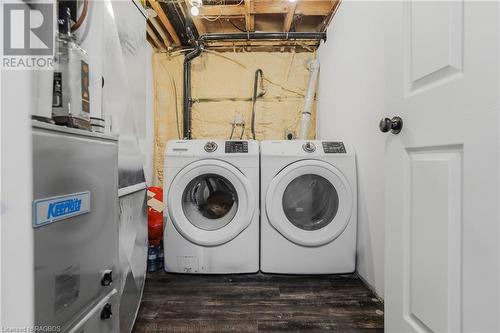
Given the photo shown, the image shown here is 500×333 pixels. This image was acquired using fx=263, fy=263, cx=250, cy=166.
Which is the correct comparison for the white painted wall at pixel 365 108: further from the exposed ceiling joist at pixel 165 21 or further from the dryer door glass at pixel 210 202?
the exposed ceiling joist at pixel 165 21

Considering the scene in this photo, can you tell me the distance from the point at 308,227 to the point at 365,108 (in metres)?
0.84

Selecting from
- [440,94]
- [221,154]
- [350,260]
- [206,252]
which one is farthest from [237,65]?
[440,94]

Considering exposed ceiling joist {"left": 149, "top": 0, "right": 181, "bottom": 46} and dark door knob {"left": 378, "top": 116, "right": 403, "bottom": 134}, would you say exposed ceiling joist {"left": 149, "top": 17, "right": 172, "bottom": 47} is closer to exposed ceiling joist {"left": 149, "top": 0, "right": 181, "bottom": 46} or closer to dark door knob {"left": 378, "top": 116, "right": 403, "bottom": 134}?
exposed ceiling joist {"left": 149, "top": 0, "right": 181, "bottom": 46}

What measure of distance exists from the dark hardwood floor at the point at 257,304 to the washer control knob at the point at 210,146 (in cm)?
83

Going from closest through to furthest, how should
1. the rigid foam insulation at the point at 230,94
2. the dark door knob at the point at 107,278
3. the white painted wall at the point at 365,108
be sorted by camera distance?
1. the dark door knob at the point at 107,278
2. the white painted wall at the point at 365,108
3. the rigid foam insulation at the point at 230,94

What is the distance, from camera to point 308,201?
6.03ft

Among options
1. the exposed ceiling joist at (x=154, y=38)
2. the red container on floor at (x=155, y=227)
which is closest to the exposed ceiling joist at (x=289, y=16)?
the exposed ceiling joist at (x=154, y=38)

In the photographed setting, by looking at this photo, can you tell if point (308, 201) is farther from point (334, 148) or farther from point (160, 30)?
point (160, 30)

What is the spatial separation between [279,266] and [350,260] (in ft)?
1.51

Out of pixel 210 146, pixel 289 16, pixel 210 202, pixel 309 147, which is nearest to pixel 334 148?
pixel 309 147

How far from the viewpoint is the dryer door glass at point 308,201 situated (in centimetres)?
177

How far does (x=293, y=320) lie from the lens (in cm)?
125

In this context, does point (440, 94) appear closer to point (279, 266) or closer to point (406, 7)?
point (406, 7)

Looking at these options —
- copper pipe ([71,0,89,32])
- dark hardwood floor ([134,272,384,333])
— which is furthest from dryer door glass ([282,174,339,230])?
copper pipe ([71,0,89,32])
